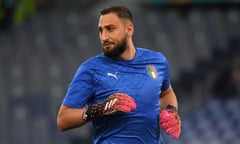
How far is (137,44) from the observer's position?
12.4 meters

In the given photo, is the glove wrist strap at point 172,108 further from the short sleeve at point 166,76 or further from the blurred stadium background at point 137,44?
the blurred stadium background at point 137,44

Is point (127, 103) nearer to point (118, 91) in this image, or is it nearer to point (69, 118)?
point (118, 91)

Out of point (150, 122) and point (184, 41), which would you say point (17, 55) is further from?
point (150, 122)

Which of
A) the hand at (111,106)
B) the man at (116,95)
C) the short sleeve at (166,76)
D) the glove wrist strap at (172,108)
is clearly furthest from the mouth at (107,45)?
the glove wrist strap at (172,108)

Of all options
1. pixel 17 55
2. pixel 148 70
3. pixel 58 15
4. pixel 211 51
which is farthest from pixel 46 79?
pixel 148 70

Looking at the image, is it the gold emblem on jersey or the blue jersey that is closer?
the blue jersey

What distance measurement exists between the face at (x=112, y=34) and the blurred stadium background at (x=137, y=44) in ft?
19.3

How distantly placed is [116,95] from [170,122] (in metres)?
0.45

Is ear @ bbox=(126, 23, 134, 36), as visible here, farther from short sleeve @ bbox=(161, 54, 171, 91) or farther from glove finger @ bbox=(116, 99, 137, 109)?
glove finger @ bbox=(116, 99, 137, 109)

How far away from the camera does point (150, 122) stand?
4.57m

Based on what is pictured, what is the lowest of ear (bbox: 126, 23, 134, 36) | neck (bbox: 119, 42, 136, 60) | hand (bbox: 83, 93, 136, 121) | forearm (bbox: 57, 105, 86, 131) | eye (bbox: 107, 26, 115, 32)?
forearm (bbox: 57, 105, 86, 131)

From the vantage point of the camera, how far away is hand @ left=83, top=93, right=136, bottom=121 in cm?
433

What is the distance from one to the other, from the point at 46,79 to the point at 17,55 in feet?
2.93

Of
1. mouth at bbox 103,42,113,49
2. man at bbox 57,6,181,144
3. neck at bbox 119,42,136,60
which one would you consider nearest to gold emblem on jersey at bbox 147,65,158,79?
man at bbox 57,6,181,144
